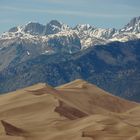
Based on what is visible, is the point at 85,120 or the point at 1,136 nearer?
the point at 1,136

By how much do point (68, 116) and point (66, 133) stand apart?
46258 mm

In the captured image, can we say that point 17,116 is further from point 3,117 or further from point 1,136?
point 1,136

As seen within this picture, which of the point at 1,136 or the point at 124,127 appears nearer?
the point at 1,136

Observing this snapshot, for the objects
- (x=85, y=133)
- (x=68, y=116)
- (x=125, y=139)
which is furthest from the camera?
(x=68, y=116)

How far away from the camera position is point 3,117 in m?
198

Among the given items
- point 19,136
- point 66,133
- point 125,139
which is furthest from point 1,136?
point 125,139

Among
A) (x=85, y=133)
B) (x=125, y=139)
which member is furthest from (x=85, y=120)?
(x=125, y=139)

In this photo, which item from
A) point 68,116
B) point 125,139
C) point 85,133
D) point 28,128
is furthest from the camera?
point 68,116

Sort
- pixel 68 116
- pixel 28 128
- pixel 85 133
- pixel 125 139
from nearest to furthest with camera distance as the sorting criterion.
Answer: pixel 125 139 → pixel 85 133 → pixel 28 128 → pixel 68 116

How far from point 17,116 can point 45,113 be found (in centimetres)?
992

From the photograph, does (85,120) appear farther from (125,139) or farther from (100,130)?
(125,139)

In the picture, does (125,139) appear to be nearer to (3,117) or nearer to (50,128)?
(50,128)

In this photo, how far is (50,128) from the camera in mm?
165000

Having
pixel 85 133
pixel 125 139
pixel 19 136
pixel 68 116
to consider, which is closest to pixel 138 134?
pixel 125 139
